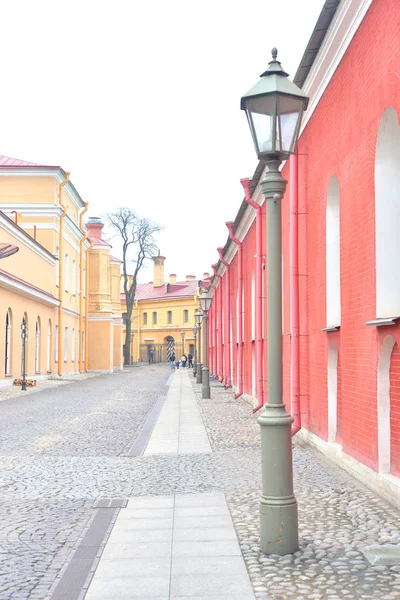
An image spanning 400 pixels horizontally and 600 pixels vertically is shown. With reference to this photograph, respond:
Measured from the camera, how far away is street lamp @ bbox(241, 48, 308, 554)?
4.84 meters

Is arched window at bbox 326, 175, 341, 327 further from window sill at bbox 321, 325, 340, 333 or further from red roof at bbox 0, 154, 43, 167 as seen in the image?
red roof at bbox 0, 154, 43, 167

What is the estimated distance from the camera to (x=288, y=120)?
199 inches

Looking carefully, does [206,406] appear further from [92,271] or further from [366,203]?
[92,271]

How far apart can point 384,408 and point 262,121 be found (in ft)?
9.90

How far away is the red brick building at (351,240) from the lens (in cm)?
657

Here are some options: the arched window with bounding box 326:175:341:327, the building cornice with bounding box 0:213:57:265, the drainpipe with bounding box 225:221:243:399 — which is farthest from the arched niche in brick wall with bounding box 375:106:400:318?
the building cornice with bounding box 0:213:57:265

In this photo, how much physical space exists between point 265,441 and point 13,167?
33.2 m

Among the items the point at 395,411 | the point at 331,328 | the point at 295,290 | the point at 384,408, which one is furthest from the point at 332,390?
the point at 395,411

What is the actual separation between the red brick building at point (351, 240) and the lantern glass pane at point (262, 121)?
155 cm

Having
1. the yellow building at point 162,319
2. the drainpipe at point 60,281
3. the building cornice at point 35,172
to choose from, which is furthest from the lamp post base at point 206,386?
the yellow building at point 162,319

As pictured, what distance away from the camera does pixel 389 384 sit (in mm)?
6605

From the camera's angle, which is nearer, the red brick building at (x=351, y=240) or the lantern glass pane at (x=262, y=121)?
the lantern glass pane at (x=262, y=121)

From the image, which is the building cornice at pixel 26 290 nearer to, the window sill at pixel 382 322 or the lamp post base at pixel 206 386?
the lamp post base at pixel 206 386

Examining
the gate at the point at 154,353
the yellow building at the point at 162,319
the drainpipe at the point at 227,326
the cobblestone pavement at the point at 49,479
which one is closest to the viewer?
the cobblestone pavement at the point at 49,479
